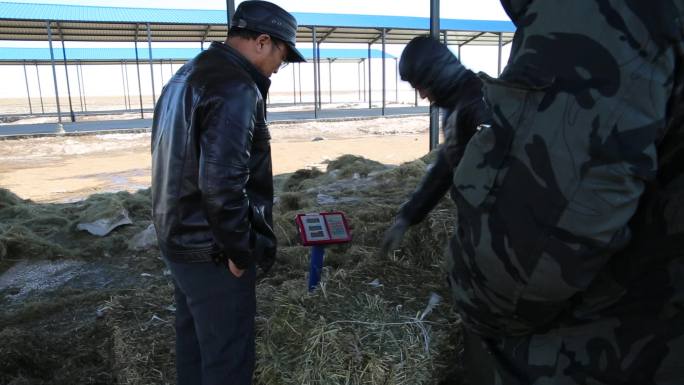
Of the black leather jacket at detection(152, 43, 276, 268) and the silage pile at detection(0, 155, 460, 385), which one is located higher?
the black leather jacket at detection(152, 43, 276, 268)

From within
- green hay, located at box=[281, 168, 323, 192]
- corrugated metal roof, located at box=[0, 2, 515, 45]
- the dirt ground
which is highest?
corrugated metal roof, located at box=[0, 2, 515, 45]

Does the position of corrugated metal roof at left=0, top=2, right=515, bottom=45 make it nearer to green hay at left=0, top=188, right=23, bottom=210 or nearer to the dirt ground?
the dirt ground

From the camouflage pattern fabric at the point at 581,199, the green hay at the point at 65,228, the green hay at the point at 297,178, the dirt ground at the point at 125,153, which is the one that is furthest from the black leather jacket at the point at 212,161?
the dirt ground at the point at 125,153

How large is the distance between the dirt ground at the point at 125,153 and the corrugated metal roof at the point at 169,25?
3.37 m

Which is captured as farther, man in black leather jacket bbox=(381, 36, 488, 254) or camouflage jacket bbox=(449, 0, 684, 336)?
man in black leather jacket bbox=(381, 36, 488, 254)

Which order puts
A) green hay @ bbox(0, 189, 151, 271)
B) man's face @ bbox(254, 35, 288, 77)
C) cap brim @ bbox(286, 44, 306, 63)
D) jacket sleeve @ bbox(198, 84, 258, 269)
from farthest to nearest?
1. green hay @ bbox(0, 189, 151, 271)
2. cap brim @ bbox(286, 44, 306, 63)
3. man's face @ bbox(254, 35, 288, 77)
4. jacket sleeve @ bbox(198, 84, 258, 269)

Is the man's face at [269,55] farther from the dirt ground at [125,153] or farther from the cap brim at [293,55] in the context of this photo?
the dirt ground at [125,153]

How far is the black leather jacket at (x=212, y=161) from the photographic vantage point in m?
1.88

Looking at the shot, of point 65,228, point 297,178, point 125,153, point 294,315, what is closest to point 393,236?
point 294,315

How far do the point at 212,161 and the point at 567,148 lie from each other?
1.37 meters

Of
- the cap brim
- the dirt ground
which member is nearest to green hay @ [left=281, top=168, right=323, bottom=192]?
the dirt ground

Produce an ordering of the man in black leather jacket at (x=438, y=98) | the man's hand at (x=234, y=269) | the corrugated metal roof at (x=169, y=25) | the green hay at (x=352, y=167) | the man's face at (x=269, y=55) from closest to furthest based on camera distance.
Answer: the man's hand at (x=234, y=269), the man's face at (x=269, y=55), the man in black leather jacket at (x=438, y=98), the green hay at (x=352, y=167), the corrugated metal roof at (x=169, y=25)

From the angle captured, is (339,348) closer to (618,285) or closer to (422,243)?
(422,243)

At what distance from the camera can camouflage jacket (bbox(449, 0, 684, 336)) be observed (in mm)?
724
